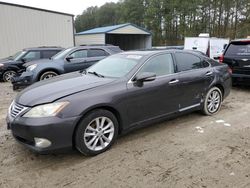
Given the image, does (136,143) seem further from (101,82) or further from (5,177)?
(5,177)

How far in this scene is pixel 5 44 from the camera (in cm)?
1641

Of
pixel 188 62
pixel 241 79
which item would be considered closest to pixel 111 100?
pixel 188 62

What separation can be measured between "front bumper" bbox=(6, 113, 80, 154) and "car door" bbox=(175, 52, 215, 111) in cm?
224

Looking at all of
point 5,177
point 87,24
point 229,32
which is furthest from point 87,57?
point 87,24

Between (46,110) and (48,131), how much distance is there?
28 centimetres

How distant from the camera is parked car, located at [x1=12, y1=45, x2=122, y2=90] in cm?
797

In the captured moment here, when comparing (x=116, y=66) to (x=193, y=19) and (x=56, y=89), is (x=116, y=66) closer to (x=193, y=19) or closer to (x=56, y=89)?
(x=56, y=89)

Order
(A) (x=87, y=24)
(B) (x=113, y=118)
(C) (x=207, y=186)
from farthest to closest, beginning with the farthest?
(A) (x=87, y=24), (B) (x=113, y=118), (C) (x=207, y=186)

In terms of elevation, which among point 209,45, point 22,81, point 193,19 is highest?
point 193,19

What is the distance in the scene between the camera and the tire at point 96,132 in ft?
11.0

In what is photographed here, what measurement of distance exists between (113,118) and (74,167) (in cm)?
88

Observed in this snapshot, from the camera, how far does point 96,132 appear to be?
3543 mm

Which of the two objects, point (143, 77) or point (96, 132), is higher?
point (143, 77)

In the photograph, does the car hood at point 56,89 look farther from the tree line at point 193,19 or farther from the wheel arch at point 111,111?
the tree line at point 193,19
